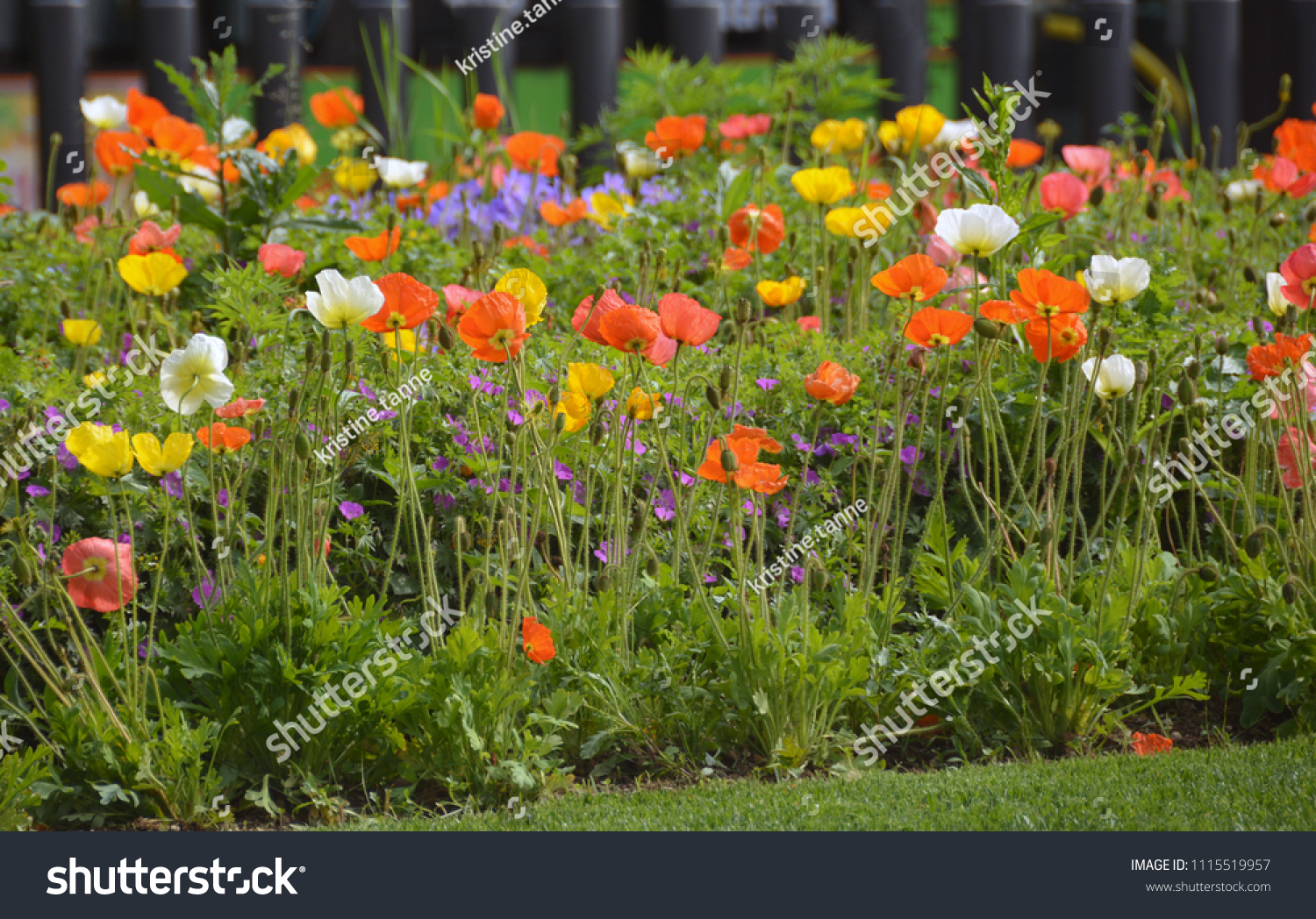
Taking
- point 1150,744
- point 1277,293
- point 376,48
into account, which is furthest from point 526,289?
point 376,48

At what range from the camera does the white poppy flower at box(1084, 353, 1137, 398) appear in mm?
2723

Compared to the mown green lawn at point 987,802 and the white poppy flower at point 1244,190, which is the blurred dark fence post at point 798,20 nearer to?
the white poppy flower at point 1244,190

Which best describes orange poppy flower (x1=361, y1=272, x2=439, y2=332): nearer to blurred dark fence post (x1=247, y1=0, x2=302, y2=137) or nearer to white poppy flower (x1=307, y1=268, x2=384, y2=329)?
white poppy flower (x1=307, y1=268, x2=384, y2=329)

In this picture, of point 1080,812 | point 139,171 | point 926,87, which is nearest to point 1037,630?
point 1080,812

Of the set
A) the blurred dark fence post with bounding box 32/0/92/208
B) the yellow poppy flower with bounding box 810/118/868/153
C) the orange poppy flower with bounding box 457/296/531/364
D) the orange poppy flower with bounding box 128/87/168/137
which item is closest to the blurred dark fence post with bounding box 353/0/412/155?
the blurred dark fence post with bounding box 32/0/92/208

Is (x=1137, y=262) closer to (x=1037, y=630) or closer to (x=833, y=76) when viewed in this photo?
(x=1037, y=630)

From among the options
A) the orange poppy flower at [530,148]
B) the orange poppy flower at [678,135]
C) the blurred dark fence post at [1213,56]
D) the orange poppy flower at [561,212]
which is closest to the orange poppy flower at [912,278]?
the orange poppy flower at [561,212]

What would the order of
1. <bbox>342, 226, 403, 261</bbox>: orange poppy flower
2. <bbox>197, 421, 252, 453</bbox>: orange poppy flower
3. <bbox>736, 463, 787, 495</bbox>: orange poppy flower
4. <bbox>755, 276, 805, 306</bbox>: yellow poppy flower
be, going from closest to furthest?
1. <bbox>736, 463, 787, 495</bbox>: orange poppy flower
2. <bbox>197, 421, 252, 453</bbox>: orange poppy flower
3. <bbox>342, 226, 403, 261</bbox>: orange poppy flower
4. <bbox>755, 276, 805, 306</bbox>: yellow poppy flower

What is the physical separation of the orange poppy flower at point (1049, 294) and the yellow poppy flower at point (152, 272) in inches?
82.3

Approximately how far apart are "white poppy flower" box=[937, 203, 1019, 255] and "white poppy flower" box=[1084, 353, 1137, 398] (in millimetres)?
325

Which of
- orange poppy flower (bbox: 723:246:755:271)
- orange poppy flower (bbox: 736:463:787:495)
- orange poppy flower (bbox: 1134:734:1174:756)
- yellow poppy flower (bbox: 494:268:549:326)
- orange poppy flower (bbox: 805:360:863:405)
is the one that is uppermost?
yellow poppy flower (bbox: 494:268:549:326)

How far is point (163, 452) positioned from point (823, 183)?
7.16 ft

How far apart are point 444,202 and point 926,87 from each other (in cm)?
449

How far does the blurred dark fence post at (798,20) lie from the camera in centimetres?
793
